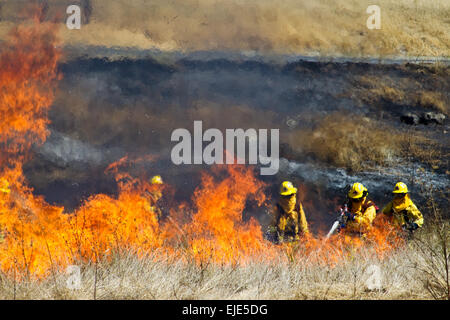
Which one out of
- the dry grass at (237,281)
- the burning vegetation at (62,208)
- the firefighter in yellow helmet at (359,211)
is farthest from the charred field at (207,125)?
the dry grass at (237,281)

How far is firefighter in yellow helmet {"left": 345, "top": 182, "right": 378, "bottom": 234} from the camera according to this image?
7.96 m

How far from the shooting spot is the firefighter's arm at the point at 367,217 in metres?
7.94

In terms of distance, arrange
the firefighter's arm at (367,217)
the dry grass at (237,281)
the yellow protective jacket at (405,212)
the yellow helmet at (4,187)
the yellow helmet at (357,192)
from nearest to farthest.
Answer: the dry grass at (237,281), the firefighter's arm at (367,217), the yellow helmet at (357,192), the yellow protective jacket at (405,212), the yellow helmet at (4,187)

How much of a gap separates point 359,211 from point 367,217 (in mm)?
313

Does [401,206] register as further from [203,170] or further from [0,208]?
[203,170]

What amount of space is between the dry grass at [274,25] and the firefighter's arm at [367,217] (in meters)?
Answer: 12.8

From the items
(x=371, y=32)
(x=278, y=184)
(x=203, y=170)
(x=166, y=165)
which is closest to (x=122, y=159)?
(x=166, y=165)

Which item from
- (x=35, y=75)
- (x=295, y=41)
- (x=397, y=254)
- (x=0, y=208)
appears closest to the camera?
(x=397, y=254)

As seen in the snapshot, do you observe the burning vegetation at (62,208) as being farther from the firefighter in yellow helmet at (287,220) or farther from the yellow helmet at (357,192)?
the yellow helmet at (357,192)

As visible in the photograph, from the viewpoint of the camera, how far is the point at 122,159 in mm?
20516

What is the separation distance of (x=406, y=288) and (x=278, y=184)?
14.1m

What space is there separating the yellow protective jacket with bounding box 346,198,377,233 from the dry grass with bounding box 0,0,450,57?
12.6 m

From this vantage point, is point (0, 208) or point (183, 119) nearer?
point (0, 208)

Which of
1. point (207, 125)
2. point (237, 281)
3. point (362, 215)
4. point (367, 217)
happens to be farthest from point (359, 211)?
point (207, 125)
